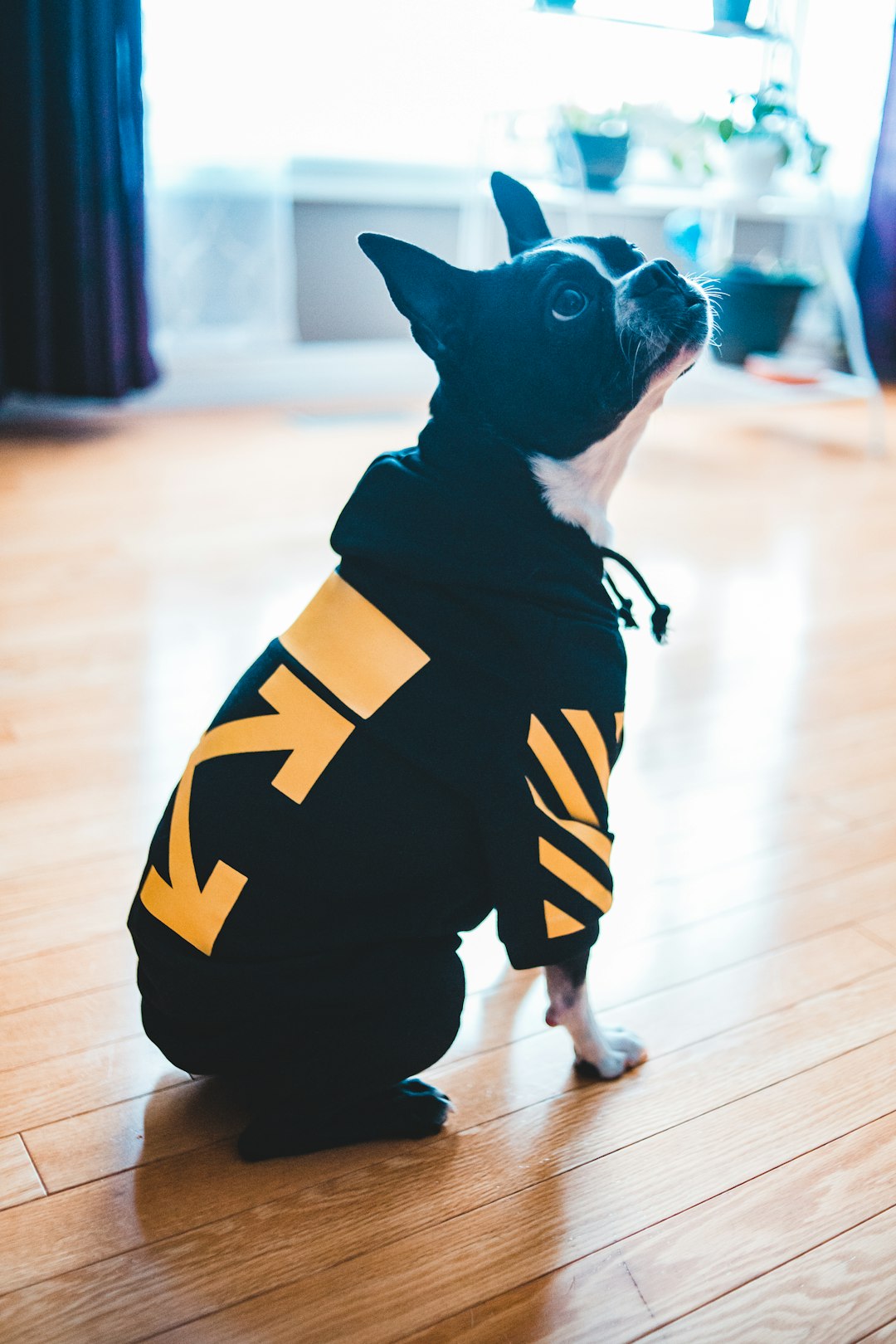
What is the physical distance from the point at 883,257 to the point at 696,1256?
5.32 metres

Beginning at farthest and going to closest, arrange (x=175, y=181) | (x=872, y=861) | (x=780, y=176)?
(x=780, y=176)
(x=175, y=181)
(x=872, y=861)

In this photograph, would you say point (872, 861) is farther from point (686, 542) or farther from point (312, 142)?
point (312, 142)

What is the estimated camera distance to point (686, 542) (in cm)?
292

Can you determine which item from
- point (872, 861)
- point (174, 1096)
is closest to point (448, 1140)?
point (174, 1096)

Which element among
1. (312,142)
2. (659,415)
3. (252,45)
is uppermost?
(252,45)

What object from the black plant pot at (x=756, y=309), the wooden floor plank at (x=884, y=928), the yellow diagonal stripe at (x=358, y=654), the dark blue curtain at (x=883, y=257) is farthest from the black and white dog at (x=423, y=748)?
→ the dark blue curtain at (x=883, y=257)

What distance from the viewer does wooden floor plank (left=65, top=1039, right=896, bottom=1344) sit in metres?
0.88

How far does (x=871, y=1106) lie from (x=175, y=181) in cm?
354

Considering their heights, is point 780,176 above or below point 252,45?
below

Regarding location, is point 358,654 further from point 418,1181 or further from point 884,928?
point 884,928

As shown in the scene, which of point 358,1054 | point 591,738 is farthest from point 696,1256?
point 591,738

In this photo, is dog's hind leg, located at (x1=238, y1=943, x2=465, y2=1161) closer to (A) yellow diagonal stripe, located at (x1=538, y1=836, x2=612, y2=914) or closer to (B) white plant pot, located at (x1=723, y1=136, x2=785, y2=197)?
(A) yellow diagonal stripe, located at (x1=538, y1=836, x2=612, y2=914)

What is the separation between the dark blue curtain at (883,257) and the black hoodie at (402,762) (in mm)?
5039

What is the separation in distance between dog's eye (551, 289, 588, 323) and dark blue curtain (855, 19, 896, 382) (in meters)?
4.89
